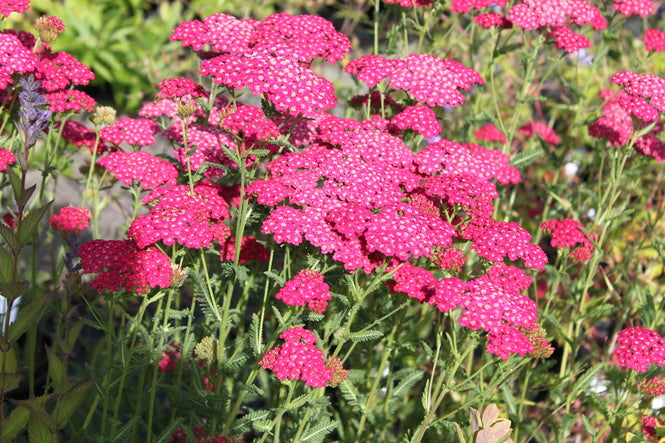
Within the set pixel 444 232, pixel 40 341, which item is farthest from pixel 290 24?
pixel 40 341

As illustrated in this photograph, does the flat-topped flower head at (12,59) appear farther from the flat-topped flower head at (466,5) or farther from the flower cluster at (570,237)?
the flower cluster at (570,237)

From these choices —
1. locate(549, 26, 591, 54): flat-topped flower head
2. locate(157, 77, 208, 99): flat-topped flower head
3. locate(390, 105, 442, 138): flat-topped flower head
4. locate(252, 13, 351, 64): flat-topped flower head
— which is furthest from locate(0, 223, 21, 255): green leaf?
locate(549, 26, 591, 54): flat-topped flower head

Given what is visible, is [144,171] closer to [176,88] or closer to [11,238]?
[176,88]

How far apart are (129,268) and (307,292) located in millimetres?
638

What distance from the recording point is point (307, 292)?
2559mm

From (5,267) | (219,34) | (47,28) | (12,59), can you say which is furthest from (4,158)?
(5,267)

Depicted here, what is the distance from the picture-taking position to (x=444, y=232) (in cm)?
274

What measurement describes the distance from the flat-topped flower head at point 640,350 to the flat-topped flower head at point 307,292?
44.9 inches

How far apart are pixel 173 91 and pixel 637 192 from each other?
126 inches

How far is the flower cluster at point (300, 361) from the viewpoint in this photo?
2.41 metres

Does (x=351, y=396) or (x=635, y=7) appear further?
(x=635, y=7)

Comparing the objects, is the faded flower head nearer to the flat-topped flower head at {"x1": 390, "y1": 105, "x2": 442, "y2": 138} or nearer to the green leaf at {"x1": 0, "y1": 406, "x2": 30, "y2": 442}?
the flat-topped flower head at {"x1": 390, "y1": 105, "x2": 442, "y2": 138}

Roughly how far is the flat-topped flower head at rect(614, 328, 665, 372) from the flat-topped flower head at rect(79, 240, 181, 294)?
5.49 feet

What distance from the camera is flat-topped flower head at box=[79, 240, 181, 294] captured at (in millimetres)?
2551
